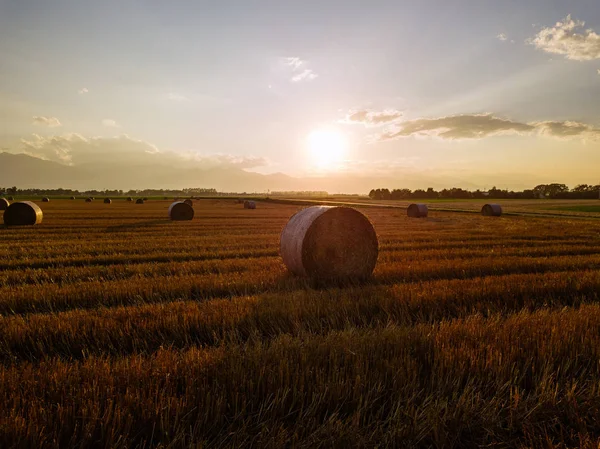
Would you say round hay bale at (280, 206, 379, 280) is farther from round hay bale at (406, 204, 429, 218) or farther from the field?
round hay bale at (406, 204, 429, 218)

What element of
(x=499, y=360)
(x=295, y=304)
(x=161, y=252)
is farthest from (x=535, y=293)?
(x=161, y=252)

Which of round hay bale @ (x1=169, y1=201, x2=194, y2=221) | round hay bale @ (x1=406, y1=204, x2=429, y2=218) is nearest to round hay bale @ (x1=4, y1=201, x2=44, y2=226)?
round hay bale @ (x1=169, y1=201, x2=194, y2=221)

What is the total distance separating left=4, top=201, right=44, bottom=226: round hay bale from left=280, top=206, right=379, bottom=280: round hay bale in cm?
Result: 2118

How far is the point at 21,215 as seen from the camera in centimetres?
2245

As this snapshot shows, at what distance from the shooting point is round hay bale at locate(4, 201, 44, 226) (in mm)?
22219

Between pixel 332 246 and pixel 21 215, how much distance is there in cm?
2281

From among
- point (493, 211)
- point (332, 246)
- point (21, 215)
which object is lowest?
point (332, 246)

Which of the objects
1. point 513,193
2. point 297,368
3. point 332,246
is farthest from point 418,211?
point 513,193

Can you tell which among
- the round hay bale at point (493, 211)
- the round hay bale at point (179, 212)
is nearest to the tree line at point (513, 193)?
the round hay bale at point (493, 211)

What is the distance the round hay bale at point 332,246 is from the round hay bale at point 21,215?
69.5ft

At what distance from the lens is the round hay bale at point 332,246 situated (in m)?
9.01

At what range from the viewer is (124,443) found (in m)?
2.47

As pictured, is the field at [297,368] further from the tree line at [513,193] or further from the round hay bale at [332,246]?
the tree line at [513,193]

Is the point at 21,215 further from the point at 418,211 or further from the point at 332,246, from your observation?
the point at 418,211
